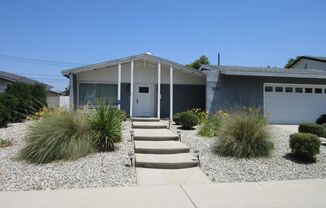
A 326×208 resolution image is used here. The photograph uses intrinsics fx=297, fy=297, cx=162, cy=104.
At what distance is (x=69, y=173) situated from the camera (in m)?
6.43

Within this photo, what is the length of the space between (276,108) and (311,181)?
11.3 m

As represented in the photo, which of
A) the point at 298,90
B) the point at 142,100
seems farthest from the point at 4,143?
the point at 298,90

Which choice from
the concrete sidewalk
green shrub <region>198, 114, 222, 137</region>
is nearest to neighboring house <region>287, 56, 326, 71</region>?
green shrub <region>198, 114, 222, 137</region>

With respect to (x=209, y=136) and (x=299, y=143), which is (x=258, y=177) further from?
(x=209, y=136)

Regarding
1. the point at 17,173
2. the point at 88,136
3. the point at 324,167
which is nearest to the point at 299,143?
the point at 324,167

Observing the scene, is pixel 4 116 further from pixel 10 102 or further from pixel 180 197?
pixel 180 197

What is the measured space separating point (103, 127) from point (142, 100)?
9377 millimetres

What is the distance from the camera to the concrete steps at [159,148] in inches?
323

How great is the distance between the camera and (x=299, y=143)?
779 cm

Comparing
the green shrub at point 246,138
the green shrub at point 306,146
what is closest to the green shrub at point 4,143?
the green shrub at point 246,138

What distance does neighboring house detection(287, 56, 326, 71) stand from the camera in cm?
2739

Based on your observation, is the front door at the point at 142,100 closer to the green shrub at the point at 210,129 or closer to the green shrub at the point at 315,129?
the green shrub at the point at 210,129

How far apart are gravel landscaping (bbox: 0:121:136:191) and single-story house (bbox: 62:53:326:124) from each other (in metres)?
8.81

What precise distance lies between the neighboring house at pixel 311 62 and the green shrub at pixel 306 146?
22451 mm
